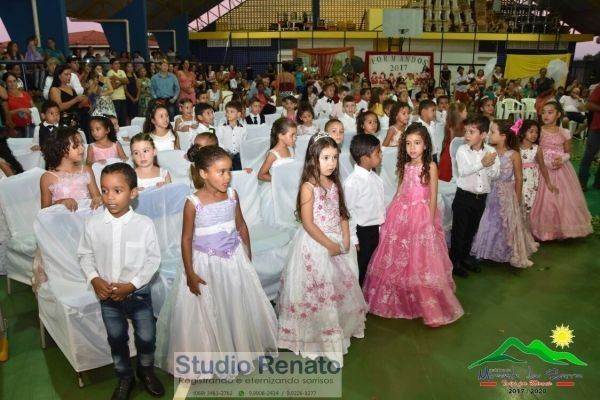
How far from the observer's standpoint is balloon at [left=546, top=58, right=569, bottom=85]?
51.9 feet

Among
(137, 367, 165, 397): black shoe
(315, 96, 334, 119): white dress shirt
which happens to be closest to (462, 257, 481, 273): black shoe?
(137, 367, 165, 397): black shoe

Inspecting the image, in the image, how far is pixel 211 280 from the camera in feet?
8.39

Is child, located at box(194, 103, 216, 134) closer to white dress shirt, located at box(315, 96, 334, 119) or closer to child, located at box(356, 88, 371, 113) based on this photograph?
white dress shirt, located at box(315, 96, 334, 119)

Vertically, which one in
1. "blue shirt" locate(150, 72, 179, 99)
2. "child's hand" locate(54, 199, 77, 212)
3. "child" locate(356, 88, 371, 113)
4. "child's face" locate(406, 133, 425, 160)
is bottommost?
"child's hand" locate(54, 199, 77, 212)

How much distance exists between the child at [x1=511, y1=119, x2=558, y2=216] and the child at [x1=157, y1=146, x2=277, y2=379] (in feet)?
9.94

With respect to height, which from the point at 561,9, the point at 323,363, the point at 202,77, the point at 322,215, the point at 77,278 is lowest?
the point at 323,363

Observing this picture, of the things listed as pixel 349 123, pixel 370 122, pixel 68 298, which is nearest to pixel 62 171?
pixel 68 298

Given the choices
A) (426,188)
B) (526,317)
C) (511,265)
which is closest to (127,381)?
(426,188)

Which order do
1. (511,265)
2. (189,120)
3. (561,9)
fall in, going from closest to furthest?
(511,265), (189,120), (561,9)

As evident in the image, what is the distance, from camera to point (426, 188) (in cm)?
322

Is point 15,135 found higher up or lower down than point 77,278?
higher up

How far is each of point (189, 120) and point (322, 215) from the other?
361 cm

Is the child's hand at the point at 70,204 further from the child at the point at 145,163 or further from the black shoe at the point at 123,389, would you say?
the black shoe at the point at 123,389

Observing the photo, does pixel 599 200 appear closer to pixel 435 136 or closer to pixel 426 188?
pixel 435 136
